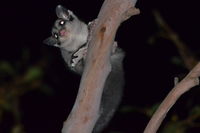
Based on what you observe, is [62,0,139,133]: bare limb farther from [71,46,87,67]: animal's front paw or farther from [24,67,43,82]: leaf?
[24,67,43,82]: leaf

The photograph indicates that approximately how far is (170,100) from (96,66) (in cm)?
32

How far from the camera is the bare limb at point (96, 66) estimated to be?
2.44m

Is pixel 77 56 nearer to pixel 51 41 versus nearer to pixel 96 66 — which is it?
pixel 51 41

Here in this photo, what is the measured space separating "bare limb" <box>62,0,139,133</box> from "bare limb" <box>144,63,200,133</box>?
0.74 feet

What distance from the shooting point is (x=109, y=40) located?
95.8 inches

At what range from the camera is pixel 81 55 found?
137 inches

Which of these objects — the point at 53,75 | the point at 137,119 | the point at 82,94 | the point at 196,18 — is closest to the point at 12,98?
the point at 53,75

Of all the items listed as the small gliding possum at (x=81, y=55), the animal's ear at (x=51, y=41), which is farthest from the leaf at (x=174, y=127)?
the animal's ear at (x=51, y=41)

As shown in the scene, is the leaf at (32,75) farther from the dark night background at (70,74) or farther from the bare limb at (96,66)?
the bare limb at (96,66)

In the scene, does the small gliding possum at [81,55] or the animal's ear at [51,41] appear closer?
the small gliding possum at [81,55]

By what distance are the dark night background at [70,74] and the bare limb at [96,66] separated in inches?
136

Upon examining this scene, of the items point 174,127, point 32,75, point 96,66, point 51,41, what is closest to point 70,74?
point 32,75

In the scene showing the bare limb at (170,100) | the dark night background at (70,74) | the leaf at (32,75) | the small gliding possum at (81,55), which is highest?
the bare limb at (170,100)

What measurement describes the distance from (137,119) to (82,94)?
12.8 ft
